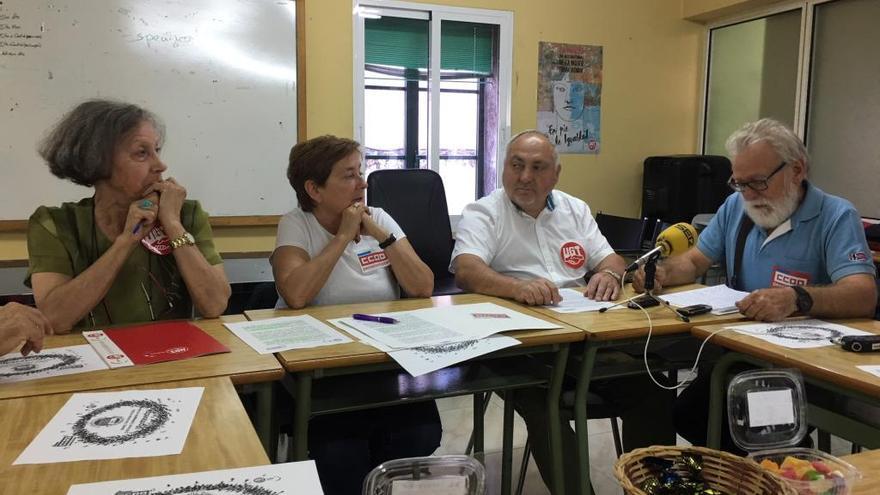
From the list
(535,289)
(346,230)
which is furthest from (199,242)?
(535,289)

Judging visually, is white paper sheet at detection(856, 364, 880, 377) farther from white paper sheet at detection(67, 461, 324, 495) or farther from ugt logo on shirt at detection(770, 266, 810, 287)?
white paper sheet at detection(67, 461, 324, 495)

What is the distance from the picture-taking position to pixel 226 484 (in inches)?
34.2

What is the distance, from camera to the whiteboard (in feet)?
9.99

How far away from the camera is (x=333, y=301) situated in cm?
211

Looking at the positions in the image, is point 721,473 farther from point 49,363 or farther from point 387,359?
point 49,363

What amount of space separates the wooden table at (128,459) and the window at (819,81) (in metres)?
3.55

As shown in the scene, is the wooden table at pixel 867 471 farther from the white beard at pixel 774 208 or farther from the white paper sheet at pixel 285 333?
the white beard at pixel 774 208

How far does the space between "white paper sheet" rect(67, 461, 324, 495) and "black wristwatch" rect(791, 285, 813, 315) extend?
151 cm

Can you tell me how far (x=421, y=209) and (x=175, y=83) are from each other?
1.45 m

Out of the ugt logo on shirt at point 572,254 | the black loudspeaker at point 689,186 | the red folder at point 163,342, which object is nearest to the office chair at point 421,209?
the ugt logo on shirt at point 572,254

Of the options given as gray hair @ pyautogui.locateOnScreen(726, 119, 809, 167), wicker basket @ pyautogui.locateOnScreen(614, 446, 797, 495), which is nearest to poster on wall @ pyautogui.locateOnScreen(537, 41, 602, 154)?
gray hair @ pyautogui.locateOnScreen(726, 119, 809, 167)

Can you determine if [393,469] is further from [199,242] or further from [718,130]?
[718,130]

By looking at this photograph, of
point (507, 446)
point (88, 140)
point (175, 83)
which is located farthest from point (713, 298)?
point (175, 83)

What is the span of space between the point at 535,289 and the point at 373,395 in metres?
0.66
